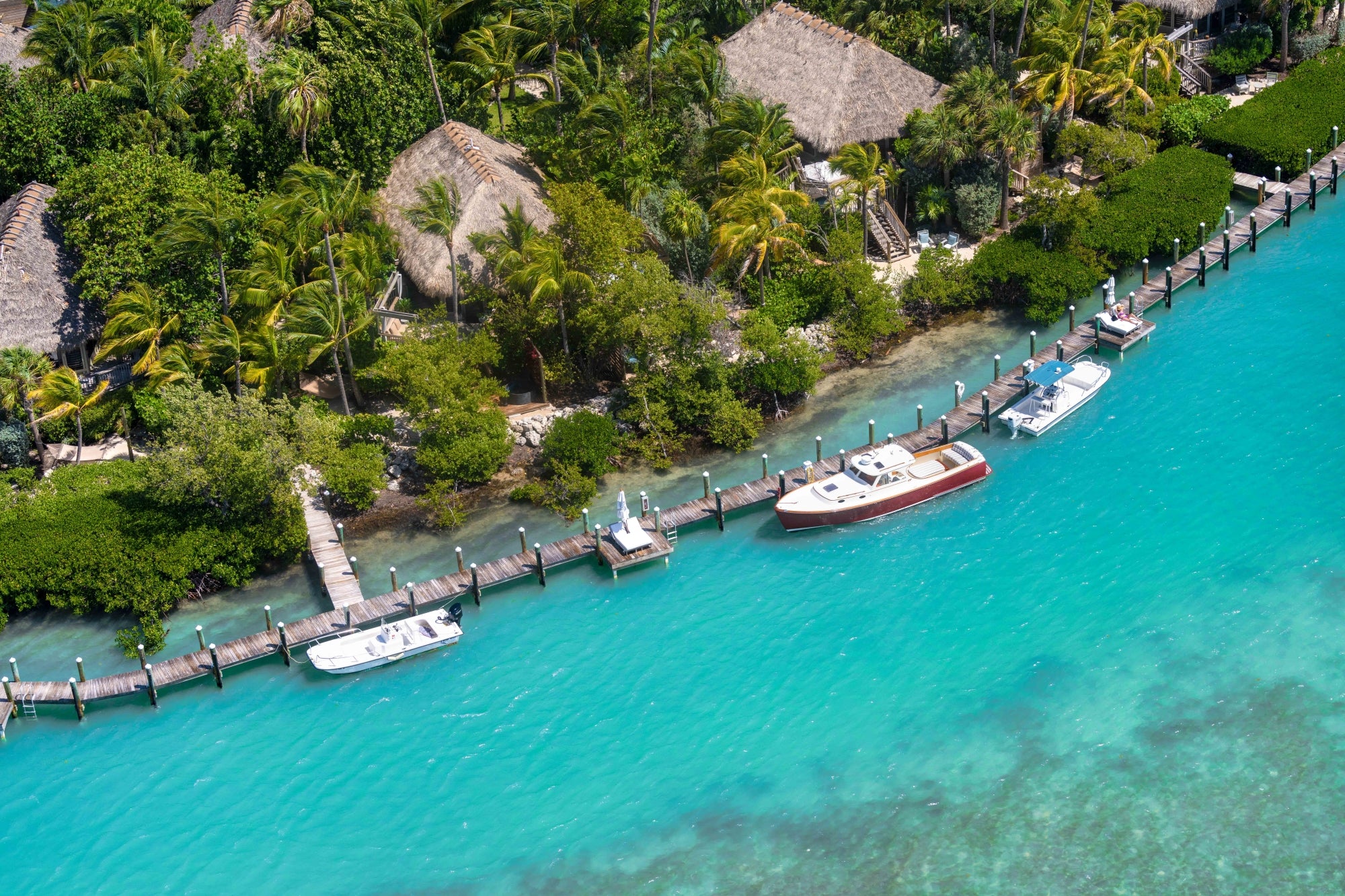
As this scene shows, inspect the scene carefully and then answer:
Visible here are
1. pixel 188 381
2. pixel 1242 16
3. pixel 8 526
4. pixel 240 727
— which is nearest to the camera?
pixel 240 727

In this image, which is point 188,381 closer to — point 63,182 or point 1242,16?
point 63,182

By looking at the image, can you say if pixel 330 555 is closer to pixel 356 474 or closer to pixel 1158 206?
pixel 356 474

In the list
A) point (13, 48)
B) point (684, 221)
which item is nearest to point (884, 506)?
point (684, 221)

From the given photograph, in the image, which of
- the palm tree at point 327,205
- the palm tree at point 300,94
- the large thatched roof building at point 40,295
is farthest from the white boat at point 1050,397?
the large thatched roof building at point 40,295

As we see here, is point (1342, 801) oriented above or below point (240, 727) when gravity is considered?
below

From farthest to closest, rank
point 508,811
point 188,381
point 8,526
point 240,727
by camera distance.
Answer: point 188,381
point 8,526
point 240,727
point 508,811

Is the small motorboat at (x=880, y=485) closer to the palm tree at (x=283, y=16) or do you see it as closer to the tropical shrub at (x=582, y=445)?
the tropical shrub at (x=582, y=445)

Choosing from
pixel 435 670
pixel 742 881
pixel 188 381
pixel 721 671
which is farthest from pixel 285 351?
pixel 742 881

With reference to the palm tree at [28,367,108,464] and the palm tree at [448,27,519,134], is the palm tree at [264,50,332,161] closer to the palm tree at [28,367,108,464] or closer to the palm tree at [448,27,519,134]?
the palm tree at [448,27,519,134]
